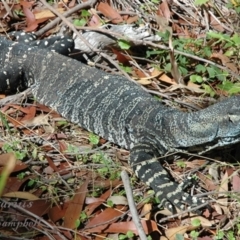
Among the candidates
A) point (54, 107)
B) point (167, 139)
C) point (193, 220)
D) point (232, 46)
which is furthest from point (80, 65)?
point (193, 220)

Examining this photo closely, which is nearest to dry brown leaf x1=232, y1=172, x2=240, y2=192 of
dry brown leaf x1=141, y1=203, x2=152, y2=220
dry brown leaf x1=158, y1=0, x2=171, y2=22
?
dry brown leaf x1=141, y1=203, x2=152, y2=220

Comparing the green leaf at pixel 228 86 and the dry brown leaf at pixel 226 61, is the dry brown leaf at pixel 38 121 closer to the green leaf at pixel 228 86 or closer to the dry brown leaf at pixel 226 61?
the green leaf at pixel 228 86

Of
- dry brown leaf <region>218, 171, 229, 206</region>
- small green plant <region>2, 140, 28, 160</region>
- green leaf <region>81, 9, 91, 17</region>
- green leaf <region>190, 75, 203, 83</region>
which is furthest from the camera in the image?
green leaf <region>81, 9, 91, 17</region>

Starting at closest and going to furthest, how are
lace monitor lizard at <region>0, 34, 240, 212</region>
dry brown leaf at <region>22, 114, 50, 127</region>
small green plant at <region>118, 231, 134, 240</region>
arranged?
small green plant at <region>118, 231, 134, 240</region>
lace monitor lizard at <region>0, 34, 240, 212</region>
dry brown leaf at <region>22, 114, 50, 127</region>

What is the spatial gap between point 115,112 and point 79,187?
92 centimetres

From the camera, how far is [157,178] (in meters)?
4.17

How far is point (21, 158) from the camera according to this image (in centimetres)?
436

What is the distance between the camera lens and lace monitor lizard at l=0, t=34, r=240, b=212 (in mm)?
4184

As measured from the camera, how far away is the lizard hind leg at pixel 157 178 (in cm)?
400

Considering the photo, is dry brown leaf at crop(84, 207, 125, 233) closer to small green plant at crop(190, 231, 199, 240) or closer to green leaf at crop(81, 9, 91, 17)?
small green plant at crop(190, 231, 199, 240)

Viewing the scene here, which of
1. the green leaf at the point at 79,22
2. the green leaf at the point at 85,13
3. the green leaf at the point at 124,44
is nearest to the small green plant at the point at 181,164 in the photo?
the green leaf at the point at 124,44

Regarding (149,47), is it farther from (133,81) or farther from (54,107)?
(54,107)

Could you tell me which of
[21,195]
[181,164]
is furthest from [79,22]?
[21,195]

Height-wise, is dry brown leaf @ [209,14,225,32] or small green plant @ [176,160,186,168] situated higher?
dry brown leaf @ [209,14,225,32]
